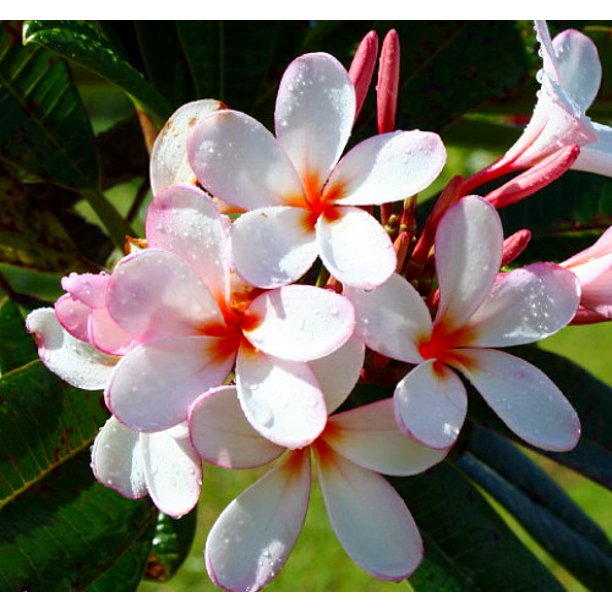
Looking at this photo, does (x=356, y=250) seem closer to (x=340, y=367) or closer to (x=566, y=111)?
(x=340, y=367)

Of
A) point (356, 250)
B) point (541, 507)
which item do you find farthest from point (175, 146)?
point (541, 507)

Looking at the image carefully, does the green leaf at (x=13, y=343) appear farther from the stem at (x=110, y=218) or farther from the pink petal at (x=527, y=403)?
the pink petal at (x=527, y=403)

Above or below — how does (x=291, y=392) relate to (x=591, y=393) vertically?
above

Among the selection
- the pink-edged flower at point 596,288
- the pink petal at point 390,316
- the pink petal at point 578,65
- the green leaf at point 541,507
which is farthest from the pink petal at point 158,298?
the green leaf at point 541,507

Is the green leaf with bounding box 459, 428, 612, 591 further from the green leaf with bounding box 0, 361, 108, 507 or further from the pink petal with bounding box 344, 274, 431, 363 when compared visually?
the pink petal with bounding box 344, 274, 431, 363

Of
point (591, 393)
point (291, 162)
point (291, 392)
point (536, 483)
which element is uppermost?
point (291, 162)

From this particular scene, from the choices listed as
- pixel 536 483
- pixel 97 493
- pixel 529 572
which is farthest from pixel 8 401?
pixel 536 483

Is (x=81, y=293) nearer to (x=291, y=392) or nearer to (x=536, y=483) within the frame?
(x=291, y=392)
